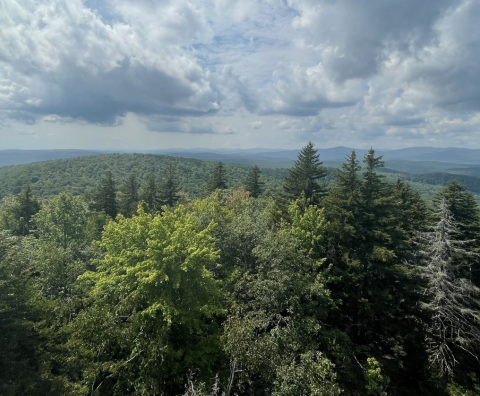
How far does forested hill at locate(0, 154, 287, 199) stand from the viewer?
12862 centimetres

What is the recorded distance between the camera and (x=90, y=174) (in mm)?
162250

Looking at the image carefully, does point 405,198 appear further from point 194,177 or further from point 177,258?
point 194,177

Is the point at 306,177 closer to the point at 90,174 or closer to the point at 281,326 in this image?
the point at 281,326

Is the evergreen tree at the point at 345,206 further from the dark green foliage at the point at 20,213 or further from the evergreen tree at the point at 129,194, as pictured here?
the dark green foliage at the point at 20,213

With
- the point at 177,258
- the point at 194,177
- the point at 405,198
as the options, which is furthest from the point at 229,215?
the point at 194,177

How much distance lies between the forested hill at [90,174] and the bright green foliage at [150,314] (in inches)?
3647

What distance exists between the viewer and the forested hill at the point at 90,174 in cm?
12862

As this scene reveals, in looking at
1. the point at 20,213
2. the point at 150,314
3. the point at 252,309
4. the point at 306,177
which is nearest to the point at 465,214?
the point at 306,177

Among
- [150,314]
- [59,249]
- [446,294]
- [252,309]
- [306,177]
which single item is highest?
[306,177]

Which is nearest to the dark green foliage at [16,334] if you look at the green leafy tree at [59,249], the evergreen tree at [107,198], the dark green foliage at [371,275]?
the green leafy tree at [59,249]

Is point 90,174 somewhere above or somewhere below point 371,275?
below

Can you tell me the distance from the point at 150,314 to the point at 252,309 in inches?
220

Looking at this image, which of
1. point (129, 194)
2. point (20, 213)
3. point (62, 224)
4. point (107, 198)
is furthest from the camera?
point (129, 194)

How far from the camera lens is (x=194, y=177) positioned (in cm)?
16600
